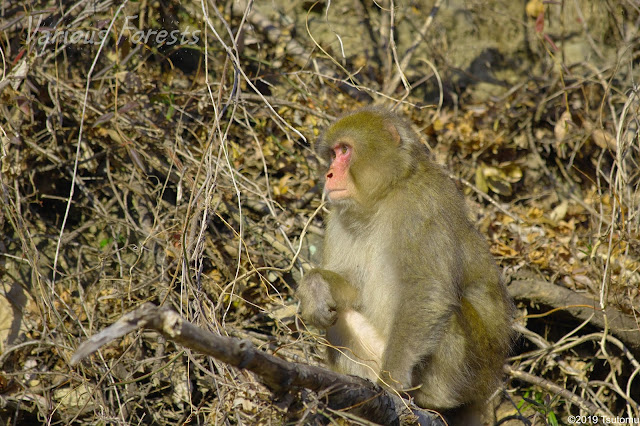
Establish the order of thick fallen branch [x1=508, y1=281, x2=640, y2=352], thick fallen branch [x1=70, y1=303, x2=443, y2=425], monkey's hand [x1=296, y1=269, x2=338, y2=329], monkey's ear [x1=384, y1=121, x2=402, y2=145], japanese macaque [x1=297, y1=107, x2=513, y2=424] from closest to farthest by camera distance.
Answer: thick fallen branch [x1=70, y1=303, x2=443, y2=425]
japanese macaque [x1=297, y1=107, x2=513, y2=424]
monkey's hand [x1=296, y1=269, x2=338, y2=329]
monkey's ear [x1=384, y1=121, x2=402, y2=145]
thick fallen branch [x1=508, y1=281, x2=640, y2=352]

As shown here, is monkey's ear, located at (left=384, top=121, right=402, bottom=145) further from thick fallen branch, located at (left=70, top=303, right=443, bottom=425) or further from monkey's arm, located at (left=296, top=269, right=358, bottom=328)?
thick fallen branch, located at (left=70, top=303, right=443, bottom=425)

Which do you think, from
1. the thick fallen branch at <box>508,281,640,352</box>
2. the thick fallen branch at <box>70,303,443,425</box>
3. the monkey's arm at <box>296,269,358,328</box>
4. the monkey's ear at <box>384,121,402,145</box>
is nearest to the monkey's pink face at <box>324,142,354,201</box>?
the monkey's ear at <box>384,121,402,145</box>

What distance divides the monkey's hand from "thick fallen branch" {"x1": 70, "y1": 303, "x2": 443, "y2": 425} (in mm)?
748

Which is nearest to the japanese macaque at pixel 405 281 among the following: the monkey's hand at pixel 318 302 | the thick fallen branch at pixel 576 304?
the monkey's hand at pixel 318 302

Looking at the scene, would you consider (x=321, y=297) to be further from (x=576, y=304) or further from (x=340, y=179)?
(x=576, y=304)

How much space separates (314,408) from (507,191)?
12.8 feet

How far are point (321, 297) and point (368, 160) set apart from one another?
801 mm

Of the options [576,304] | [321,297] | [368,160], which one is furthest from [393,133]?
[576,304]

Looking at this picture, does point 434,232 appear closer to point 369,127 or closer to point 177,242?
point 369,127

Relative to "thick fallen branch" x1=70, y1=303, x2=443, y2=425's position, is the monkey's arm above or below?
below

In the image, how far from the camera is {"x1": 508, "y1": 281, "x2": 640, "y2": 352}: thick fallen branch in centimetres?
457

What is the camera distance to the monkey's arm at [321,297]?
3605mm

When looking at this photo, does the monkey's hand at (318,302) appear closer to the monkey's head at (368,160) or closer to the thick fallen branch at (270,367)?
the monkey's head at (368,160)

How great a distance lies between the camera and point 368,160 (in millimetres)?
3664
